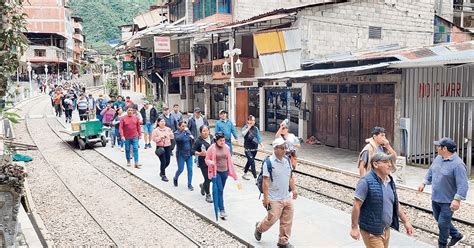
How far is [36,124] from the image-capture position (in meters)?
24.8

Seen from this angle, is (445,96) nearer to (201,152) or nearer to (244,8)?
(201,152)

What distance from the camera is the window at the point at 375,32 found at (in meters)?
21.9

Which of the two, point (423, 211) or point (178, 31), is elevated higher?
point (178, 31)

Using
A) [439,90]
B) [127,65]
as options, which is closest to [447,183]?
[439,90]

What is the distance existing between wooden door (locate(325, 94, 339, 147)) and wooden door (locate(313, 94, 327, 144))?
1.00 ft

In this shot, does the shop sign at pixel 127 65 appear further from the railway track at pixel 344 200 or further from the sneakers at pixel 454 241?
the sneakers at pixel 454 241

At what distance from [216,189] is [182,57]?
78.4ft

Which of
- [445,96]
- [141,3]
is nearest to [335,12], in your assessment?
[445,96]

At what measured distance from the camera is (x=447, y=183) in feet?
20.4

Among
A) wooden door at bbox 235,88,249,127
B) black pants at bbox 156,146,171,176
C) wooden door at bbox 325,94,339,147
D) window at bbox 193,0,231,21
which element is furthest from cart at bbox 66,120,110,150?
window at bbox 193,0,231,21

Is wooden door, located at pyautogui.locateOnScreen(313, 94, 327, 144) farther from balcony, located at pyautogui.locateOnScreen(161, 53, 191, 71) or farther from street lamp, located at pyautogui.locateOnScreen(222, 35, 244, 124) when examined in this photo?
balcony, located at pyautogui.locateOnScreen(161, 53, 191, 71)

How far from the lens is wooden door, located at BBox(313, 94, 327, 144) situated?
18730 mm

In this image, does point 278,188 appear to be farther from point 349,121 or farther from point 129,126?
point 349,121

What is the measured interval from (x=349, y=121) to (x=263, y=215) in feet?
31.6
